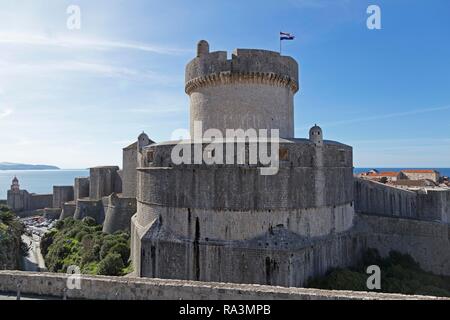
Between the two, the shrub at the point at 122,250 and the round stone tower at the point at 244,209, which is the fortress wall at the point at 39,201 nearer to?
the shrub at the point at 122,250

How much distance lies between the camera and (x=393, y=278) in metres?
12.9

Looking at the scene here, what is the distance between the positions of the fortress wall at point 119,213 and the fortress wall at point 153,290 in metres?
17.1

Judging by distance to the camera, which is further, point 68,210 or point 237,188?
point 68,210

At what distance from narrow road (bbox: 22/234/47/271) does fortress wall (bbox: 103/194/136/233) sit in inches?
219

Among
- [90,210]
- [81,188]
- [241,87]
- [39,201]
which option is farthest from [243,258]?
[39,201]

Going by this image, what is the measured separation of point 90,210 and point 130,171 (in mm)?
7667

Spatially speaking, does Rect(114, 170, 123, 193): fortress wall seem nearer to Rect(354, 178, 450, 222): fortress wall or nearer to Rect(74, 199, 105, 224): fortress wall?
Rect(74, 199, 105, 224): fortress wall

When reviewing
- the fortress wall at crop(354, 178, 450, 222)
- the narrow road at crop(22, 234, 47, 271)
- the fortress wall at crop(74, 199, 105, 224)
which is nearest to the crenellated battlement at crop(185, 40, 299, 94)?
the fortress wall at crop(354, 178, 450, 222)

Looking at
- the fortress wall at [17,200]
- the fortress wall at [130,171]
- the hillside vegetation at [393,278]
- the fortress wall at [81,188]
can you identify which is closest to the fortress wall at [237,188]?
the hillside vegetation at [393,278]

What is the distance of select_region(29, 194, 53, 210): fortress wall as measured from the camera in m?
47.3

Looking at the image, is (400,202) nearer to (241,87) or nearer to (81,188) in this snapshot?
(241,87)
